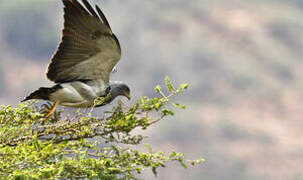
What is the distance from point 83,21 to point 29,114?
196cm

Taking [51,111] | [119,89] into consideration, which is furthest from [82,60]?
[51,111]

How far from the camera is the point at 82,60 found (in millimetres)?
9172

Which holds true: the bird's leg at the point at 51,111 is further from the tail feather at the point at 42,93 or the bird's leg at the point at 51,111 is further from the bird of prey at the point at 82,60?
the tail feather at the point at 42,93

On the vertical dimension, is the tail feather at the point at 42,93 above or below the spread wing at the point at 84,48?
below

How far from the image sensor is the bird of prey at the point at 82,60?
879 cm

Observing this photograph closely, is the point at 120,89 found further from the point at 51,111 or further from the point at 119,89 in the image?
the point at 51,111

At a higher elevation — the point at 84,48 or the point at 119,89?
the point at 84,48

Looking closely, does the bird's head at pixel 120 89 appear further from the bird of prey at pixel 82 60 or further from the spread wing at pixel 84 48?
the spread wing at pixel 84 48

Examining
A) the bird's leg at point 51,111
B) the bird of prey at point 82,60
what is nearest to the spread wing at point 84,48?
the bird of prey at point 82,60

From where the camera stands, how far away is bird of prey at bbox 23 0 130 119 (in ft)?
28.9

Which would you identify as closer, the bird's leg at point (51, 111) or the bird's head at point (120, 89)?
the bird's leg at point (51, 111)

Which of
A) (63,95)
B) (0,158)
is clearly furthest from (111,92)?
(0,158)

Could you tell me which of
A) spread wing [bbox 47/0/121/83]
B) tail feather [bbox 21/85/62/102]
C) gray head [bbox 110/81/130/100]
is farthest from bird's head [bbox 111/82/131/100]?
tail feather [bbox 21/85/62/102]

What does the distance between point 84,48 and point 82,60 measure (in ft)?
0.87
